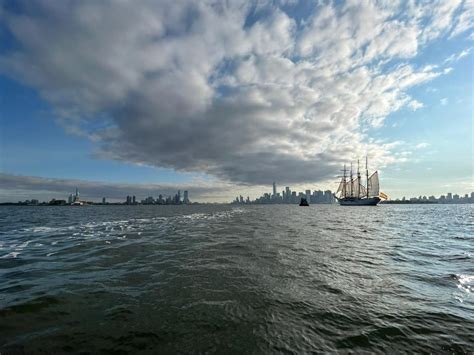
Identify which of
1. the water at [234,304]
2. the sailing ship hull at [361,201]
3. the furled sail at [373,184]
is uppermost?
the furled sail at [373,184]

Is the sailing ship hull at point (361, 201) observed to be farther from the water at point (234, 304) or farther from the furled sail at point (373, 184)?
the water at point (234, 304)

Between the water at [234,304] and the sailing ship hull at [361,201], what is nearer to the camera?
the water at [234,304]

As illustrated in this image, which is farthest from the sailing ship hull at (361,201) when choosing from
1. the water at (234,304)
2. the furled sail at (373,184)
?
the water at (234,304)

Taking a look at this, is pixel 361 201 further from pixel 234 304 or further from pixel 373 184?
pixel 234 304

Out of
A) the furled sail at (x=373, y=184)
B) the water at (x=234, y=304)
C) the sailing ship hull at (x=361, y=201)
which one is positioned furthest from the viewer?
the furled sail at (x=373, y=184)

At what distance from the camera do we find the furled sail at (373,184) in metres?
Answer: 163

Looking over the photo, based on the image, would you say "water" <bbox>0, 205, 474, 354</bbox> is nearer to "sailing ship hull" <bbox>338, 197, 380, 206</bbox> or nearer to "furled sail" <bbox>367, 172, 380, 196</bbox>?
"sailing ship hull" <bbox>338, 197, 380, 206</bbox>

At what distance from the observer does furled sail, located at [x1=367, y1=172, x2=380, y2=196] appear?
163 meters

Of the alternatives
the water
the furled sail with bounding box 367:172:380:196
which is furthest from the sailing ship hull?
the water

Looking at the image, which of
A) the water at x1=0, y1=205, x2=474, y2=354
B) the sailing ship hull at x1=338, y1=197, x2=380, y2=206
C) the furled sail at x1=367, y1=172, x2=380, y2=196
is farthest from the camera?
the furled sail at x1=367, y1=172, x2=380, y2=196

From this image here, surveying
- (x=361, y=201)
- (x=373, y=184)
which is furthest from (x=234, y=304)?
(x=373, y=184)

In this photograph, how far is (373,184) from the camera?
168 meters

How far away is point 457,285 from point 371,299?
4.53 metres

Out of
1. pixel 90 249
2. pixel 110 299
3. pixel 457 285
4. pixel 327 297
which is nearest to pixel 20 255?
pixel 90 249
